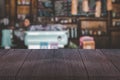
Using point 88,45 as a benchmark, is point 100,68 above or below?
above

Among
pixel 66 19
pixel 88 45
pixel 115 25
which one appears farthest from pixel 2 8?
pixel 88 45

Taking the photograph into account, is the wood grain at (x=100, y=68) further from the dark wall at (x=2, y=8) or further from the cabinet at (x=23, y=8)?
the cabinet at (x=23, y=8)

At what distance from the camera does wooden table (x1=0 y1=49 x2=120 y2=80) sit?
907 millimetres

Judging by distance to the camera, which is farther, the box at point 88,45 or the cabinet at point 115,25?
the cabinet at point 115,25

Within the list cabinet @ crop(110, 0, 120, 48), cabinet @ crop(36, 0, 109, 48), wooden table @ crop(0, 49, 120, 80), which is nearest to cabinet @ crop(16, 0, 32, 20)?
cabinet @ crop(36, 0, 109, 48)

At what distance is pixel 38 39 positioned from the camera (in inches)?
262

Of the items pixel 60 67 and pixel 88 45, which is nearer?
pixel 60 67

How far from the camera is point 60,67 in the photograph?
106 cm

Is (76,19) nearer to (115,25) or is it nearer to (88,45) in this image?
(115,25)

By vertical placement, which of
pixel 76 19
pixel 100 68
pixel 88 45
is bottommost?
pixel 88 45

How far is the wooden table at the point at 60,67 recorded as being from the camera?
907 millimetres

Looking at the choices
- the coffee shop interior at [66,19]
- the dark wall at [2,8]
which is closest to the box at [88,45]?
the coffee shop interior at [66,19]

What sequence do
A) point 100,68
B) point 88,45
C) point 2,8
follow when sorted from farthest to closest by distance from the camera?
1. point 2,8
2. point 88,45
3. point 100,68

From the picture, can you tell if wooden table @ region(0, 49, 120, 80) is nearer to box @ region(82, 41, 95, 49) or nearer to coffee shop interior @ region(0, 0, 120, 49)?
box @ region(82, 41, 95, 49)
